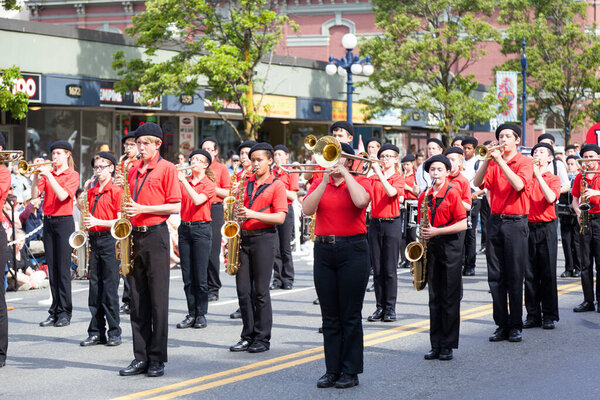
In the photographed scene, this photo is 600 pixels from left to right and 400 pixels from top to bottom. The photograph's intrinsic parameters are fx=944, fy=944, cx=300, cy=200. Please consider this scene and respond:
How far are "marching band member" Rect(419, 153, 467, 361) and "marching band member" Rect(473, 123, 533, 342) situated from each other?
616 millimetres

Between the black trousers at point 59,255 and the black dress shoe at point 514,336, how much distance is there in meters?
5.27

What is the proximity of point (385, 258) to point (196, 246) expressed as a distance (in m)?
2.34

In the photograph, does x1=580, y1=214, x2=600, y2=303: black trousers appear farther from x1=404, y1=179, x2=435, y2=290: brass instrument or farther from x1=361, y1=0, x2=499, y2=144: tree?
x1=361, y1=0, x2=499, y2=144: tree

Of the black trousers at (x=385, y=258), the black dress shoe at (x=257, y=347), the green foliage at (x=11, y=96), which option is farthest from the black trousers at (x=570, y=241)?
the green foliage at (x=11, y=96)

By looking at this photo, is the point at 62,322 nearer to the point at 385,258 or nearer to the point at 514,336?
the point at 385,258

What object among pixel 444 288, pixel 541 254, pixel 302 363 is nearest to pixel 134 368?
pixel 302 363

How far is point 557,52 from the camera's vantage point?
41031 millimetres

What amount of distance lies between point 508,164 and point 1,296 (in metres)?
5.41

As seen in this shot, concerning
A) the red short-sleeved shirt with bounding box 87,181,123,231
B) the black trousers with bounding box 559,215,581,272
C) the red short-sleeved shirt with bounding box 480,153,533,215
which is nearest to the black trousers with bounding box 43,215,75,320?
the red short-sleeved shirt with bounding box 87,181,123,231

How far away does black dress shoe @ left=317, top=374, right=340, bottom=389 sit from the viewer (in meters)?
8.01

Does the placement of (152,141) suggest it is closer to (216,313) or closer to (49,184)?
(49,184)

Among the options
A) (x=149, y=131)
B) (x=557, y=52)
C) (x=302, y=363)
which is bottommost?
(x=302, y=363)

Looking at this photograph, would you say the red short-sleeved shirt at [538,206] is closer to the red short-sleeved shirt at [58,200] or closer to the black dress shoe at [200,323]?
the black dress shoe at [200,323]

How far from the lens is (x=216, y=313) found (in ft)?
40.5
